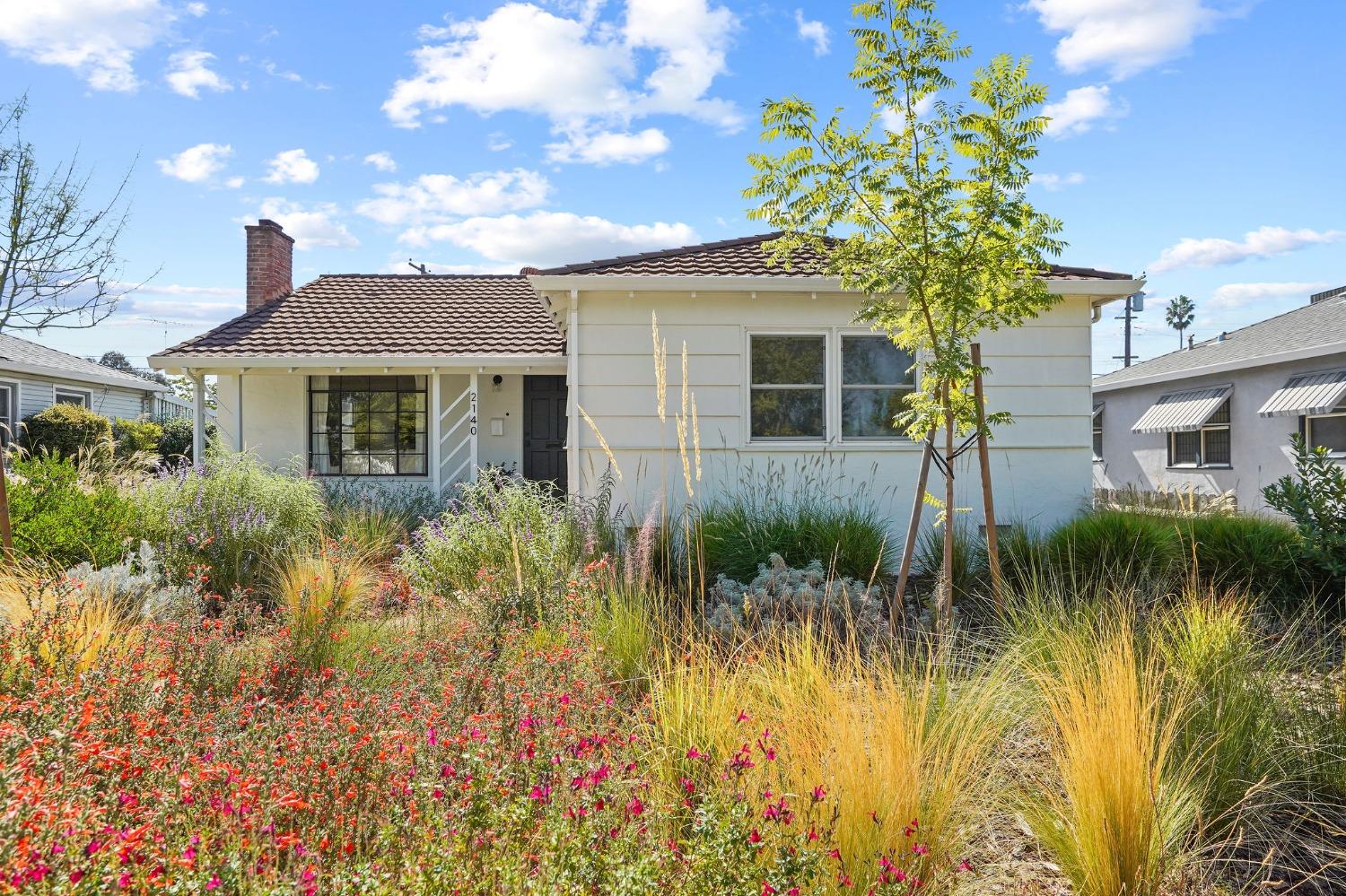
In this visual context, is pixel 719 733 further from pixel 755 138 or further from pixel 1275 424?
pixel 1275 424

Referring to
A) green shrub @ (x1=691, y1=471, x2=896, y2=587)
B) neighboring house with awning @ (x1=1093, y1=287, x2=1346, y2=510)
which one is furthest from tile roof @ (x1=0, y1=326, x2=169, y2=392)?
neighboring house with awning @ (x1=1093, y1=287, x2=1346, y2=510)

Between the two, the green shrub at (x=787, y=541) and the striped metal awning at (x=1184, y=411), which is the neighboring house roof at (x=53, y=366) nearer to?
the green shrub at (x=787, y=541)

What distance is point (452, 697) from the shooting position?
3502 millimetres

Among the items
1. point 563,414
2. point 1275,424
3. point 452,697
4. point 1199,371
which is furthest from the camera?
point 1199,371

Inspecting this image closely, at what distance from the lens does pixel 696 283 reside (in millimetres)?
8961

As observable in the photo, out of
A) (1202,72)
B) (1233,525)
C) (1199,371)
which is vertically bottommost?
(1233,525)

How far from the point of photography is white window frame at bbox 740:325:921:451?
30.5 feet

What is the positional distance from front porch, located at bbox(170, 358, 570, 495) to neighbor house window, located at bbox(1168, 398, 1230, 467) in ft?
43.0

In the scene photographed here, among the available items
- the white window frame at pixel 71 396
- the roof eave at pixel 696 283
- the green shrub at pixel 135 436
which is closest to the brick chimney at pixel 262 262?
the green shrub at pixel 135 436

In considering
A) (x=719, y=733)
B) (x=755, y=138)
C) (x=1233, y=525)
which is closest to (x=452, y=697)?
(x=719, y=733)

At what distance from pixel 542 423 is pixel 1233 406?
13466mm

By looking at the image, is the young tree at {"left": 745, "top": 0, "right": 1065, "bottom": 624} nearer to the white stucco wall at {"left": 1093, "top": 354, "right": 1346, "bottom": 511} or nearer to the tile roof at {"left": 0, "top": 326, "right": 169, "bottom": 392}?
the white stucco wall at {"left": 1093, "top": 354, "right": 1346, "bottom": 511}

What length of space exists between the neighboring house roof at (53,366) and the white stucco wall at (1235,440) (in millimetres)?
22743

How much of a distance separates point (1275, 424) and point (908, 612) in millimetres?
13009
